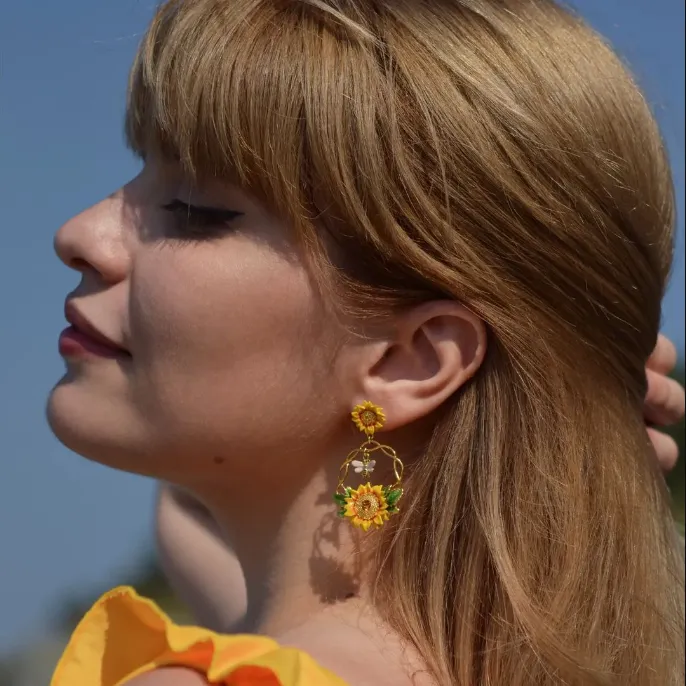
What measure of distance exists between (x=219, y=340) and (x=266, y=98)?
0.32m

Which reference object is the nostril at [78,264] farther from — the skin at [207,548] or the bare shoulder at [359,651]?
the skin at [207,548]

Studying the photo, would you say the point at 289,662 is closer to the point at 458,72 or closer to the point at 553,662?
the point at 553,662

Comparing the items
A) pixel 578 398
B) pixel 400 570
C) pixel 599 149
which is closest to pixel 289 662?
pixel 400 570

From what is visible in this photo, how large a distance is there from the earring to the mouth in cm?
32

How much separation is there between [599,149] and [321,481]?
0.59 metres

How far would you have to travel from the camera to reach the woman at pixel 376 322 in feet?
4.06

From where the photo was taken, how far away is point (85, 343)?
128 cm

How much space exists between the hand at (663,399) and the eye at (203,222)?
0.92 m

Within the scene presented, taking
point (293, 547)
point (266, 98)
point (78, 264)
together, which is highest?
point (266, 98)

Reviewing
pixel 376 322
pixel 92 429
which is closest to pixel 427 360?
pixel 376 322

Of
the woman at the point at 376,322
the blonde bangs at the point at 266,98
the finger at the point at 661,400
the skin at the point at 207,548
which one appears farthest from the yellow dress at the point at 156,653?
the finger at the point at 661,400

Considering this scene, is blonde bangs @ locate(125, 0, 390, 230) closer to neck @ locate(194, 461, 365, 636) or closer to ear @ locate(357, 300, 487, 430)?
ear @ locate(357, 300, 487, 430)

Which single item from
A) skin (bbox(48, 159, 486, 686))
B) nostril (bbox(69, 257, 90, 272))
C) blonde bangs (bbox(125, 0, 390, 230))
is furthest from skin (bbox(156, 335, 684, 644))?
blonde bangs (bbox(125, 0, 390, 230))

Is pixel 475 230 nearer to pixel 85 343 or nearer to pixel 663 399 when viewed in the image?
pixel 85 343
